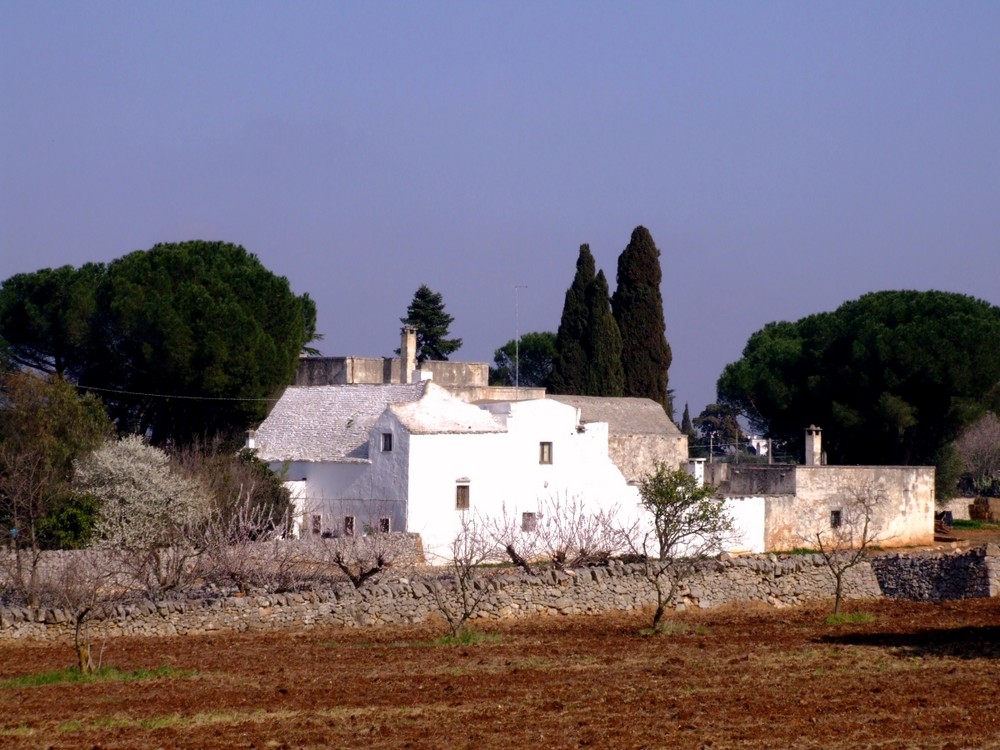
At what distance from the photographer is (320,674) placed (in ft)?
63.0

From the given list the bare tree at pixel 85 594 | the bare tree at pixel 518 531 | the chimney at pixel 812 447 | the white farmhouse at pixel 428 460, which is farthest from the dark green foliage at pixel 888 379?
Answer: the bare tree at pixel 85 594

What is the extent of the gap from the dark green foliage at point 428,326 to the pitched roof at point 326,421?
33.3 m

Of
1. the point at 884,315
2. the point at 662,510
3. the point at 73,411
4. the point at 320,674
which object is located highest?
the point at 884,315

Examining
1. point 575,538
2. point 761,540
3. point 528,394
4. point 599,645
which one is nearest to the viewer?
point 599,645

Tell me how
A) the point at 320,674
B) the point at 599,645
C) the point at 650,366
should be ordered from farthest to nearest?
1. the point at 650,366
2. the point at 599,645
3. the point at 320,674

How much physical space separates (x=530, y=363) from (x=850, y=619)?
64841 mm

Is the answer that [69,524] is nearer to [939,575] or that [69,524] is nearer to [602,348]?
[939,575]

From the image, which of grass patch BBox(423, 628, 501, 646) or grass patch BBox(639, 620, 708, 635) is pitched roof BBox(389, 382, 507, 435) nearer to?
grass patch BBox(639, 620, 708, 635)

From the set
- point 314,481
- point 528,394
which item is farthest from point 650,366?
point 314,481

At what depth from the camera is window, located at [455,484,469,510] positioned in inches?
1635

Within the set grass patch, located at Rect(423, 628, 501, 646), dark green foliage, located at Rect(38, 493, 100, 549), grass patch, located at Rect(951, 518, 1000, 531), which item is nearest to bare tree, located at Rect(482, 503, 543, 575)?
dark green foliage, located at Rect(38, 493, 100, 549)

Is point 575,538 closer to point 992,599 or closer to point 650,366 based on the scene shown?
point 992,599

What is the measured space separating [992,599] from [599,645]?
1170cm

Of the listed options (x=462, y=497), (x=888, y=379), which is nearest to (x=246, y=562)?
(x=462, y=497)
